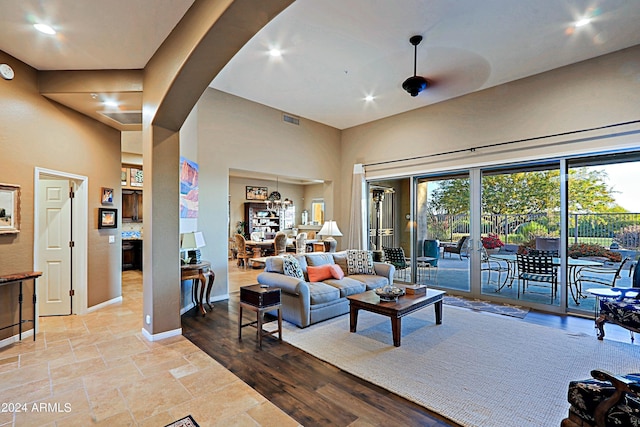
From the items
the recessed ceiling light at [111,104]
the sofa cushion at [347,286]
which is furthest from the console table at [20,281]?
the sofa cushion at [347,286]

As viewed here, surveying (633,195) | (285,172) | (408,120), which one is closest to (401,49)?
(408,120)

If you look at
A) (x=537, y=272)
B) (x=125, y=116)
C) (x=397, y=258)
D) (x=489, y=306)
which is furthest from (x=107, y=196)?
(x=537, y=272)

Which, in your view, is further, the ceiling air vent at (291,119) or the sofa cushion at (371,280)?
the ceiling air vent at (291,119)

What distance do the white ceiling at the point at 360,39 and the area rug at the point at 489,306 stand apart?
3.90m

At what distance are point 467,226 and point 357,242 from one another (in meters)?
2.51

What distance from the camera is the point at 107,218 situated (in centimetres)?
524

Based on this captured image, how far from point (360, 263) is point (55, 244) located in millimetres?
4980

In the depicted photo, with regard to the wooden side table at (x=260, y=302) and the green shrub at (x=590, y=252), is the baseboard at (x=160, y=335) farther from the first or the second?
the green shrub at (x=590, y=252)

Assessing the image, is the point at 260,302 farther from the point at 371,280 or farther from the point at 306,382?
the point at 371,280

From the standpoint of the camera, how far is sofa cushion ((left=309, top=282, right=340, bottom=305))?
424 cm

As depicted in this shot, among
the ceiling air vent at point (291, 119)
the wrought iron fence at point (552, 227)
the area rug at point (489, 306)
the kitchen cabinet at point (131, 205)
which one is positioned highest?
the ceiling air vent at point (291, 119)

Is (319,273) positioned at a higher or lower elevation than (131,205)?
lower

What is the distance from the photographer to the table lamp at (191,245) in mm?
4625

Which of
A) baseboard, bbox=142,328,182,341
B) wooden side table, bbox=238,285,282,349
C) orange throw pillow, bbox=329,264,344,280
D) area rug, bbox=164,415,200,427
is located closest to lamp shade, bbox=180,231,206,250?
baseboard, bbox=142,328,182,341
